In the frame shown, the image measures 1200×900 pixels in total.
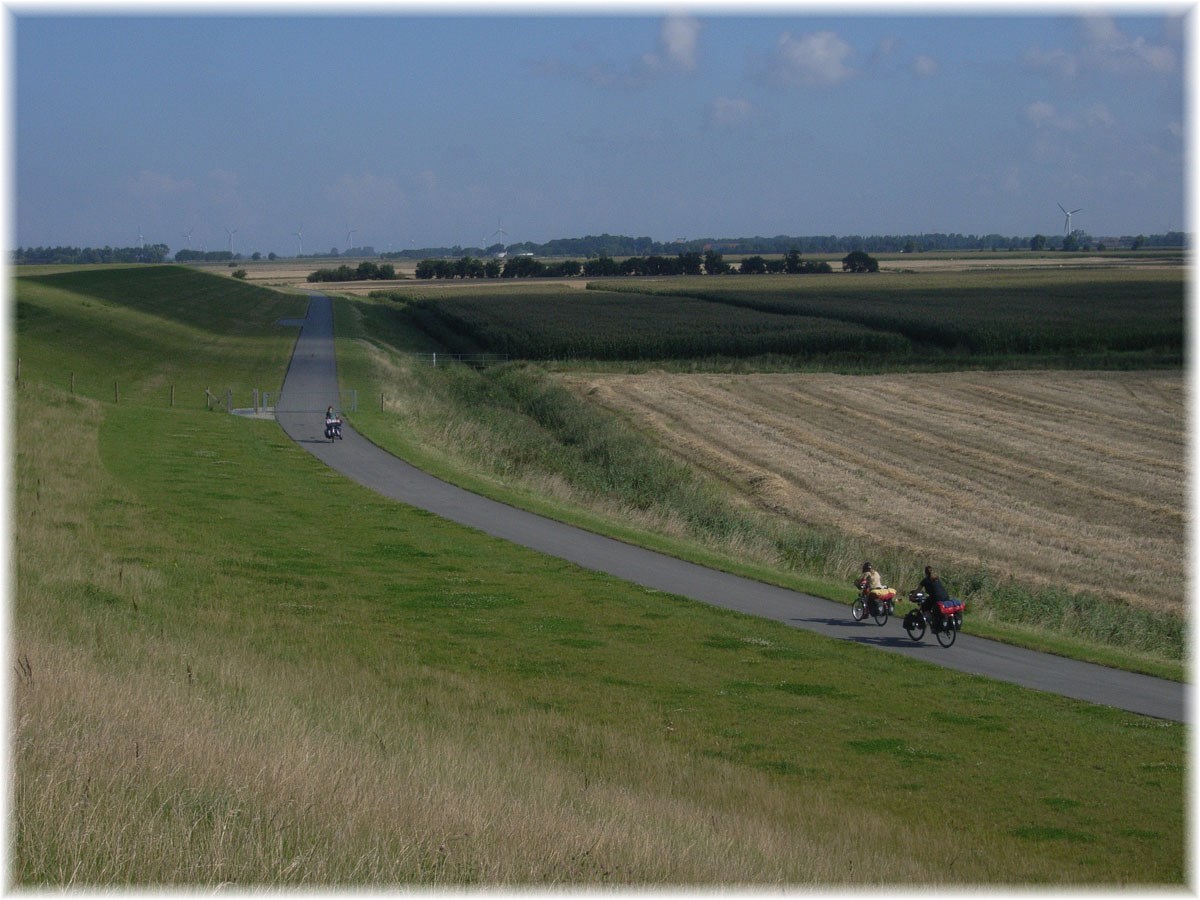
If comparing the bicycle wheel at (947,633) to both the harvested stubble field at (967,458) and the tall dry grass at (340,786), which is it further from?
the tall dry grass at (340,786)

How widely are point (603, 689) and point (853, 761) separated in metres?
4.12

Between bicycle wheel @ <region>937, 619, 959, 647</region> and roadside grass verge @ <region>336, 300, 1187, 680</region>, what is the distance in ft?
4.53

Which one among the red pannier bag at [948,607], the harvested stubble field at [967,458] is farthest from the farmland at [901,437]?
the red pannier bag at [948,607]

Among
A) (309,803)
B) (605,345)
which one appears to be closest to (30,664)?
(309,803)

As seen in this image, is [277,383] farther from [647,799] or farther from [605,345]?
[647,799]

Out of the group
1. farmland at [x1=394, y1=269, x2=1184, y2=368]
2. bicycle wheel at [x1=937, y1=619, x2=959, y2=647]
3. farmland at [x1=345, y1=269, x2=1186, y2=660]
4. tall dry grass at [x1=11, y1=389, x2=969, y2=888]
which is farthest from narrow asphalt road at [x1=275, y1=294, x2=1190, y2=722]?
farmland at [x1=394, y1=269, x2=1184, y2=368]

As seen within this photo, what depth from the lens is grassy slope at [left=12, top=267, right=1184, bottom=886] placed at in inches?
341

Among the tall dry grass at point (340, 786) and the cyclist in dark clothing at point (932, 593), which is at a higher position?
the tall dry grass at point (340, 786)

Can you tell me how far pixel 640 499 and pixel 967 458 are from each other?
13.6 meters

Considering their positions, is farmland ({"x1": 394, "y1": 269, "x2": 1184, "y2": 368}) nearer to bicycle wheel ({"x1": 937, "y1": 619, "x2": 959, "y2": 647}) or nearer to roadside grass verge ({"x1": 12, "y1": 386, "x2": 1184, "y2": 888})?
roadside grass verge ({"x1": 12, "y1": 386, "x2": 1184, "y2": 888})

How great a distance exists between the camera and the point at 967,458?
4491 centimetres

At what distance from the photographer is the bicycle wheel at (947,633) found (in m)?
21.5

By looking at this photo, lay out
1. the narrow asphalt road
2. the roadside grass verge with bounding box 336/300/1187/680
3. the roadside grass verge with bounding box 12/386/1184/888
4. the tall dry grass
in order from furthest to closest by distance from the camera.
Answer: the roadside grass verge with bounding box 336/300/1187/680 < the narrow asphalt road < the roadside grass verge with bounding box 12/386/1184/888 < the tall dry grass

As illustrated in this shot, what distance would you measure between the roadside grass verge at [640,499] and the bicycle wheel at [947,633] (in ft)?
4.53
